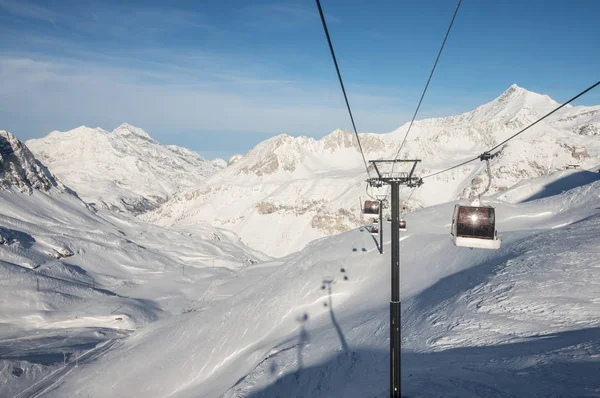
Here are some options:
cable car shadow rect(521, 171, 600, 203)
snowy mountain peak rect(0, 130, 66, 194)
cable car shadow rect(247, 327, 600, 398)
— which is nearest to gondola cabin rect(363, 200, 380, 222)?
cable car shadow rect(247, 327, 600, 398)

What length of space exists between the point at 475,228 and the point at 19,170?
187950 millimetres

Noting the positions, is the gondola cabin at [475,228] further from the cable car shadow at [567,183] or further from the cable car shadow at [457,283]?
→ the cable car shadow at [567,183]

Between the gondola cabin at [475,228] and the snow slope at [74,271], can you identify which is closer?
the gondola cabin at [475,228]

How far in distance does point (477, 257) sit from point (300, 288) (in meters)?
12.4

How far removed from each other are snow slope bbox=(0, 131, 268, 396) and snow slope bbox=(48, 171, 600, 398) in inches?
1029

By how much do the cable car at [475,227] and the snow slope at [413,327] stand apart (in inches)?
130

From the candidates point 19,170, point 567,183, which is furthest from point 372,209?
point 19,170

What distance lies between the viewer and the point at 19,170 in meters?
161

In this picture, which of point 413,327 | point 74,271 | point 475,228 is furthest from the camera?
point 74,271

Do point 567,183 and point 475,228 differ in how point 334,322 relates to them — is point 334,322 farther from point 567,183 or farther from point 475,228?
point 567,183

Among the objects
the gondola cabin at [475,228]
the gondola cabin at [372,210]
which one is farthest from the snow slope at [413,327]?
the gondola cabin at [372,210]

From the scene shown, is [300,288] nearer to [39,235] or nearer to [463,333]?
[463,333]

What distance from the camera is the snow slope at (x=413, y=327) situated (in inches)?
455

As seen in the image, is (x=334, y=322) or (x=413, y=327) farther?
(x=334, y=322)
